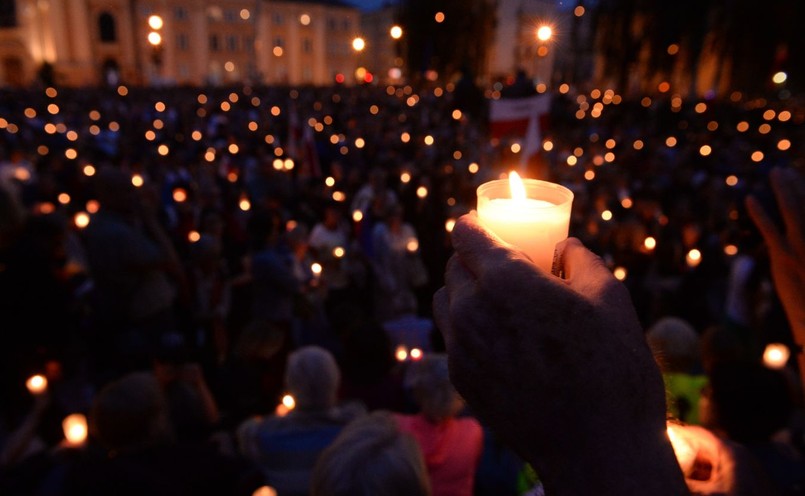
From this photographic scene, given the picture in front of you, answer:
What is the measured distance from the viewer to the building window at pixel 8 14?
5594 centimetres

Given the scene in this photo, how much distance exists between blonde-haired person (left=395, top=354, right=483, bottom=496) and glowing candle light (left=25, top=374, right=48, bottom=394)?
230 cm

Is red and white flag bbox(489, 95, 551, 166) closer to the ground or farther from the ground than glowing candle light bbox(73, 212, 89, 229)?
farther from the ground

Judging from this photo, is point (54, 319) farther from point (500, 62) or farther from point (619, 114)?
point (500, 62)

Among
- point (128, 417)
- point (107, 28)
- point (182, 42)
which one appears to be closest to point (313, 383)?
point (128, 417)

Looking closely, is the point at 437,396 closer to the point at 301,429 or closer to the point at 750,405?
the point at 301,429

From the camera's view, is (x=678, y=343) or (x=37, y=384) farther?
(x=37, y=384)

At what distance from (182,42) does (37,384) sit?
70.5 metres

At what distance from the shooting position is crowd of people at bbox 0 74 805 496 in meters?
0.76

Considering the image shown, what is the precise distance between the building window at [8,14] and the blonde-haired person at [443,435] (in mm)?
68608

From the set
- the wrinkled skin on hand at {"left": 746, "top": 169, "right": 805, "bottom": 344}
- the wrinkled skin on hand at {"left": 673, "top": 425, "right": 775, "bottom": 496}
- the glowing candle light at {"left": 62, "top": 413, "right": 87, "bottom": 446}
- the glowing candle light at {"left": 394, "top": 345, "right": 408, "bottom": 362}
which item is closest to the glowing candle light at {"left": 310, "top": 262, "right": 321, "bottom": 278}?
the glowing candle light at {"left": 394, "top": 345, "right": 408, "bottom": 362}

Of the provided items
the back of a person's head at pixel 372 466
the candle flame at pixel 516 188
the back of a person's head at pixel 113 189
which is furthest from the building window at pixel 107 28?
the candle flame at pixel 516 188

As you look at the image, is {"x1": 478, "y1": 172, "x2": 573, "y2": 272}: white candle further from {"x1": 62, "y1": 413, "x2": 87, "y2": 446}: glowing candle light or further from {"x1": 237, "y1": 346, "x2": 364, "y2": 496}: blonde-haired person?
{"x1": 62, "y1": 413, "x2": 87, "y2": 446}: glowing candle light

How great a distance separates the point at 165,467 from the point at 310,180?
25.4ft

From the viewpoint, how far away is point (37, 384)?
136 inches
